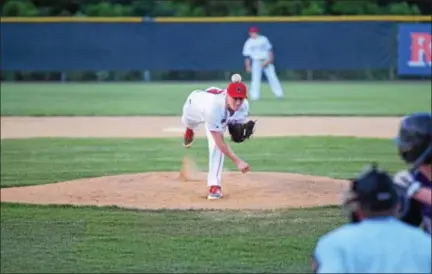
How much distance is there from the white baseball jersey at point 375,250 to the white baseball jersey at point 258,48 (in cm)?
2351

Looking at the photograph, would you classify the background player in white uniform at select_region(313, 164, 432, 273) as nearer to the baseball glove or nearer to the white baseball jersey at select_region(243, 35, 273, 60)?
the baseball glove

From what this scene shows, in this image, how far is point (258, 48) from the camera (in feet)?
89.1

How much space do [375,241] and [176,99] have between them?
941 inches

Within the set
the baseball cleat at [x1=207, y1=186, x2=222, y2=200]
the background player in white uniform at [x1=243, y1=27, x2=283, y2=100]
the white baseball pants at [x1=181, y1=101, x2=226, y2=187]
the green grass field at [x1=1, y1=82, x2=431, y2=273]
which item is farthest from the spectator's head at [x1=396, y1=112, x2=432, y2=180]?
the background player in white uniform at [x1=243, y1=27, x2=283, y2=100]

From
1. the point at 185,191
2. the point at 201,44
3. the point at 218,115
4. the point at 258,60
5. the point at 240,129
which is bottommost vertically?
the point at 201,44

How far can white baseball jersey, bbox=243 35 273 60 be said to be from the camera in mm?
26984

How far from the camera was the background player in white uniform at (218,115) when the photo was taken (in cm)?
973

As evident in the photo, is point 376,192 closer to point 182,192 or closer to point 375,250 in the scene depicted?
point 375,250

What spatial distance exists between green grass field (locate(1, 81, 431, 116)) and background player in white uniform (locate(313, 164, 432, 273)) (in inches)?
733

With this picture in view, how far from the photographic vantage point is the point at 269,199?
10.7 m

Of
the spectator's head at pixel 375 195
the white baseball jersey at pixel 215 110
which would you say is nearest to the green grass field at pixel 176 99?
the white baseball jersey at pixel 215 110

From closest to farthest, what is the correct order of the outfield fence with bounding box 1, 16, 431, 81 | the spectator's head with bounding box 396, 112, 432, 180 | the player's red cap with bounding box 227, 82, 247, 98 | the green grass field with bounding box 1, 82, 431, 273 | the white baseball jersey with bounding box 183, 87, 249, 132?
1. the spectator's head with bounding box 396, 112, 432, 180
2. the green grass field with bounding box 1, 82, 431, 273
3. the player's red cap with bounding box 227, 82, 247, 98
4. the white baseball jersey with bounding box 183, 87, 249, 132
5. the outfield fence with bounding box 1, 16, 431, 81

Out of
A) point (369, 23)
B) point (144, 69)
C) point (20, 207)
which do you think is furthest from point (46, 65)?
point (20, 207)

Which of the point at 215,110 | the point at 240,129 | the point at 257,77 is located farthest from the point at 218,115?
the point at 257,77
